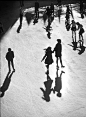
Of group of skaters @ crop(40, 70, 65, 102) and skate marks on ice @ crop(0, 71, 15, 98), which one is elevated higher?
group of skaters @ crop(40, 70, 65, 102)

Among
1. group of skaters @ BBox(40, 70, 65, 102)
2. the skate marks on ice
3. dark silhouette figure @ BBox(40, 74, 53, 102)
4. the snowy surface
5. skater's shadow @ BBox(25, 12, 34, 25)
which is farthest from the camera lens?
skater's shadow @ BBox(25, 12, 34, 25)

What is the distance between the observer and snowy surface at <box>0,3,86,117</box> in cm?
927

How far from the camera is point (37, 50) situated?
51.1ft

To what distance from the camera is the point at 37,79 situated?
11836 mm

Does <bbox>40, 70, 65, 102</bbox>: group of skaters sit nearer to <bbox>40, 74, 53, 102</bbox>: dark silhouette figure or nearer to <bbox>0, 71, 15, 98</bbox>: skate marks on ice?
<bbox>40, 74, 53, 102</bbox>: dark silhouette figure

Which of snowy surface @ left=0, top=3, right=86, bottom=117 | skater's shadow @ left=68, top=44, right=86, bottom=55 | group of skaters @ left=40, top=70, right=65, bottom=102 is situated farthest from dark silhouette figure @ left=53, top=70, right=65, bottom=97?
skater's shadow @ left=68, top=44, right=86, bottom=55

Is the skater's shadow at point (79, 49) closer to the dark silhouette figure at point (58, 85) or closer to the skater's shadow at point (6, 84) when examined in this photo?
the dark silhouette figure at point (58, 85)

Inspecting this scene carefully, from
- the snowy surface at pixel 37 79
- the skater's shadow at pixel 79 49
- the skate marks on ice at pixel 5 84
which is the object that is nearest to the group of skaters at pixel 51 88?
the snowy surface at pixel 37 79

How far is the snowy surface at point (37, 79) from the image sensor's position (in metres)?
9.27

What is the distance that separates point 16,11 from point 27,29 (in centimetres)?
718

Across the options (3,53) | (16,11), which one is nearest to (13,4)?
(16,11)

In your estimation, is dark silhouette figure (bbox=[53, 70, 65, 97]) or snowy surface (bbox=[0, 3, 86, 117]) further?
dark silhouette figure (bbox=[53, 70, 65, 97])

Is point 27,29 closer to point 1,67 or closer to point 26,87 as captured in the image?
point 1,67

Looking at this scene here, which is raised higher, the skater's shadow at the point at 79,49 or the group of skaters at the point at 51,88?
the group of skaters at the point at 51,88
